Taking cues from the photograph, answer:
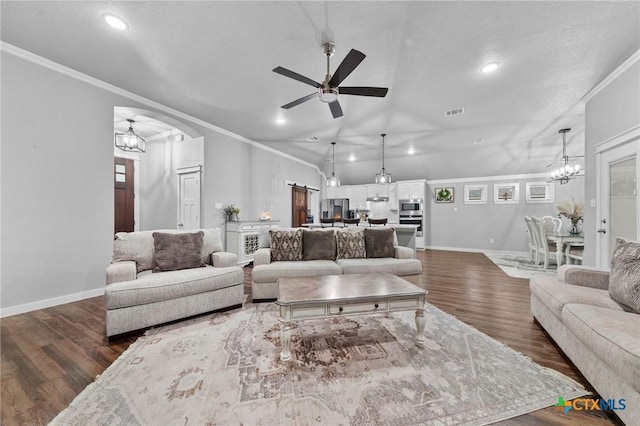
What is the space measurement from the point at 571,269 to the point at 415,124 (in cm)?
342

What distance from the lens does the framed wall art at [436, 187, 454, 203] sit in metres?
7.95

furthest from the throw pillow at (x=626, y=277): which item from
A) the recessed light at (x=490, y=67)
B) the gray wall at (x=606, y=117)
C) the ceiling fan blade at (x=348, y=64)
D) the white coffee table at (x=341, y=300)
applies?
the ceiling fan blade at (x=348, y=64)

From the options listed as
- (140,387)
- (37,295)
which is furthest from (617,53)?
(37,295)

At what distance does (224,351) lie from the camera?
1.98 metres

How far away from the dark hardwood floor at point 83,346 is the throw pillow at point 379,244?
2.78 ft

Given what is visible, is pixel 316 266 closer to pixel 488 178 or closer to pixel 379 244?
→ pixel 379 244

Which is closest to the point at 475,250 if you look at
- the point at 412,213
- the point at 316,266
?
the point at 412,213

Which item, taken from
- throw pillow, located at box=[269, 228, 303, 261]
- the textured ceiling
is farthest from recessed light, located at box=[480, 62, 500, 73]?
throw pillow, located at box=[269, 228, 303, 261]

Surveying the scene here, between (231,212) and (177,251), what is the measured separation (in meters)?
2.53

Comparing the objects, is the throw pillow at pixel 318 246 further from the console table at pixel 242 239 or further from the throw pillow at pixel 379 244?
the console table at pixel 242 239

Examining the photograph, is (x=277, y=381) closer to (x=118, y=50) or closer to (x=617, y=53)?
(x=118, y=50)

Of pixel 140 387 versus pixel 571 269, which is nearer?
pixel 140 387

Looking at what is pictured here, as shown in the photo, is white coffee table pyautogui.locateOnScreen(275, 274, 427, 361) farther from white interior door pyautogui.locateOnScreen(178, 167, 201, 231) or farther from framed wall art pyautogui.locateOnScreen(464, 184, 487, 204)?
framed wall art pyautogui.locateOnScreen(464, 184, 487, 204)

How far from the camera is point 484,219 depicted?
24.7 feet
